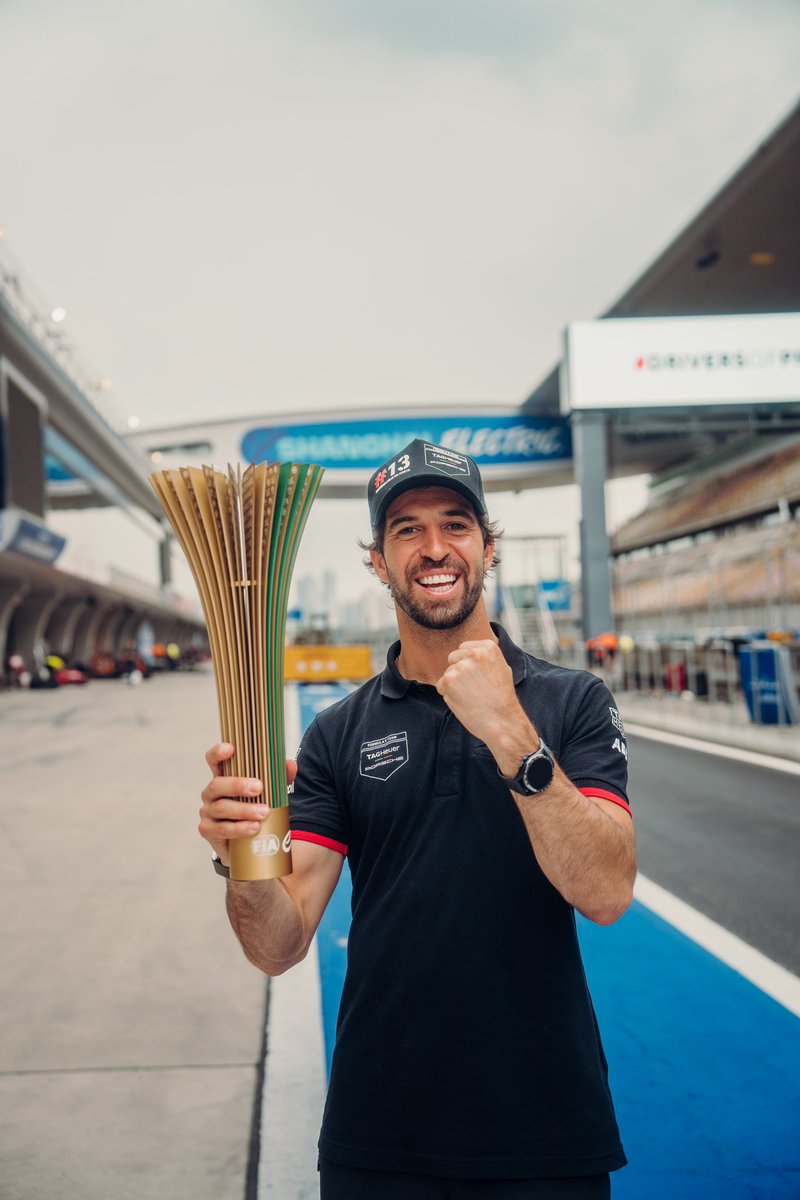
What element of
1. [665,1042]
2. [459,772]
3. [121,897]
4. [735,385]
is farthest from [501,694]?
[735,385]

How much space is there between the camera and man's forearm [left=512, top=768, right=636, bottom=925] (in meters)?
1.58

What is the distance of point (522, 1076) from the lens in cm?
166

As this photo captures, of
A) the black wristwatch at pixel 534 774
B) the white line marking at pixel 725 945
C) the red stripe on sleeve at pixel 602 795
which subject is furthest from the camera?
the white line marking at pixel 725 945

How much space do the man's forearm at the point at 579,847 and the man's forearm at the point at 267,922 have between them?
45 centimetres

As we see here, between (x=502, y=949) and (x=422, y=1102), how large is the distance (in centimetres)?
29

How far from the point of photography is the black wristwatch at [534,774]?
1.55 meters

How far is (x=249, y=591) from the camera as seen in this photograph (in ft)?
4.81

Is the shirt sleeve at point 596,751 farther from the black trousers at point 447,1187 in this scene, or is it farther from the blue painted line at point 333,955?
the blue painted line at point 333,955

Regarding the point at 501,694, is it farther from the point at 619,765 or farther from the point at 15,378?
the point at 15,378

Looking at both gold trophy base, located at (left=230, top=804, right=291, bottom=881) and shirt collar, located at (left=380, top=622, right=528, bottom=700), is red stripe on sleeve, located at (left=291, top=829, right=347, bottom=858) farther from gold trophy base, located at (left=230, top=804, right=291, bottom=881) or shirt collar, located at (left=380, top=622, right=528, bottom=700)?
gold trophy base, located at (left=230, top=804, right=291, bottom=881)

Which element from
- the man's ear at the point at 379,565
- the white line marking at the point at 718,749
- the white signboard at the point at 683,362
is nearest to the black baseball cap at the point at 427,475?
the man's ear at the point at 379,565

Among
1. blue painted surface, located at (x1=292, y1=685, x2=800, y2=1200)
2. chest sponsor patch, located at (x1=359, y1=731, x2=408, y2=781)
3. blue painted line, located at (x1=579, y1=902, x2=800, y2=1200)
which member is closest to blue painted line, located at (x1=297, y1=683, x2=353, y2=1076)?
blue painted surface, located at (x1=292, y1=685, x2=800, y2=1200)

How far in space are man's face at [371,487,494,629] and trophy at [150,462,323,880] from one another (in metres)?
0.45

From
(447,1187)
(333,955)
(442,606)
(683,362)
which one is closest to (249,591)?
(442,606)
